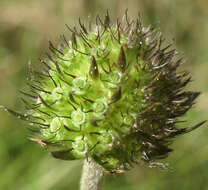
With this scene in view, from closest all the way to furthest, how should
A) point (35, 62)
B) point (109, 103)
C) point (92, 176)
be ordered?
point (109, 103) < point (92, 176) < point (35, 62)

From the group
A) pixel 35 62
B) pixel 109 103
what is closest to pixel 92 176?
pixel 109 103

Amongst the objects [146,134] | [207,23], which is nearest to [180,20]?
[207,23]

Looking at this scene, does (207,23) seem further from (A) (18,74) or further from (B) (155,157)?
(B) (155,157)

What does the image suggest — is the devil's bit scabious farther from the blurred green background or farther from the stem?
the blurred green background

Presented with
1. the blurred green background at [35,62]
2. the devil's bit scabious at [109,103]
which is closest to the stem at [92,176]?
the devil's bit scabious at [109,103]

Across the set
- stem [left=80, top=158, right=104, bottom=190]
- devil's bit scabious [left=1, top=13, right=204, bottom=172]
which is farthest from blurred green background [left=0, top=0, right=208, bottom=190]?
devil's bit scabious [left=1, top=13, right=204, bottom=172]

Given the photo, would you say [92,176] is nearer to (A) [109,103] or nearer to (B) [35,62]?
(A) [109,103]

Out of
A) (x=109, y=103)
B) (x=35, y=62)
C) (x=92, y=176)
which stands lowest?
(x=92, y=176)
